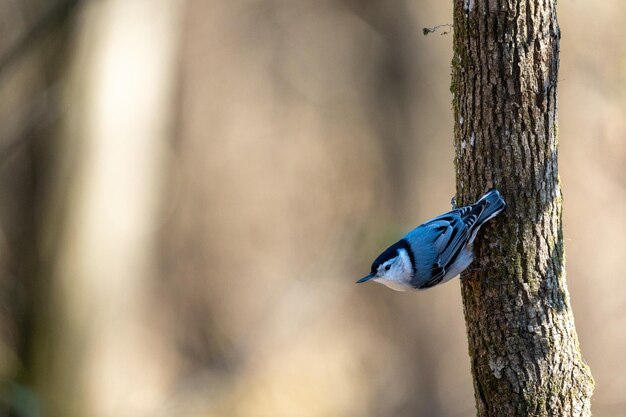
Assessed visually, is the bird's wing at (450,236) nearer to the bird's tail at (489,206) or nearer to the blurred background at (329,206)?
the bird's tail at (489,206)

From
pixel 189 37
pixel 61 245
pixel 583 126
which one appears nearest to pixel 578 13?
pixel 583 126

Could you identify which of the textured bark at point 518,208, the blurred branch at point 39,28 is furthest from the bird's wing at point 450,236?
the blurred branch at point 39,28

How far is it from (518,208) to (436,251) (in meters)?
0.36

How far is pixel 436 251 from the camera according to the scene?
9.16 feet

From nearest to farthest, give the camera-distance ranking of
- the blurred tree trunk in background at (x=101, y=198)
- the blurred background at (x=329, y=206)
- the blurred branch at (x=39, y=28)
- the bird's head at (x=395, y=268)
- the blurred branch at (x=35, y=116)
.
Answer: the bird's head at (x=395, y=268), the blurred branch at (x=39, y=28), the blurred branch at (x=35, y=116), the blurred tree trunk in background at (x=101, y=198), the blurred background at (x=329, y=206)

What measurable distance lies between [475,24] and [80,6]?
2616mm

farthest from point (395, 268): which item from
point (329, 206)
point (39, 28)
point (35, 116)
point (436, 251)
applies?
point (329, 206)

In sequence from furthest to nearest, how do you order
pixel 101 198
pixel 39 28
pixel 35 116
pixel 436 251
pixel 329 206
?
pixel 329 206, pixel 101 198, pixel 35 116, pixel 39 28, pixel 436 251

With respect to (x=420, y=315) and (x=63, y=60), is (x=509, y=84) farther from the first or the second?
(x=420, y=315)

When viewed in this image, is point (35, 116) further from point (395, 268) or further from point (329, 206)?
point (329, 206)

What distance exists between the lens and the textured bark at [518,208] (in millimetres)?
2559

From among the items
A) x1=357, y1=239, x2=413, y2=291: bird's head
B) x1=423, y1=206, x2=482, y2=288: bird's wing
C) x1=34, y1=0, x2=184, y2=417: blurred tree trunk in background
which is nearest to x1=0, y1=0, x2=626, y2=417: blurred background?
x1=34, y1=0, x2=184, y2=417: blurred tree trunk in background

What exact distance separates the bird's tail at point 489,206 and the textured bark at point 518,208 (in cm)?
3

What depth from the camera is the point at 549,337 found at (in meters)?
2.63
